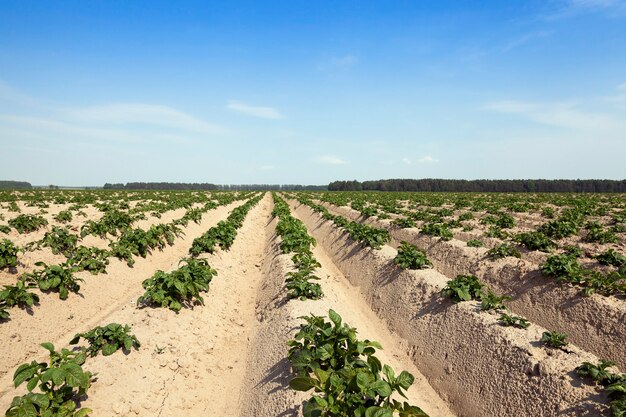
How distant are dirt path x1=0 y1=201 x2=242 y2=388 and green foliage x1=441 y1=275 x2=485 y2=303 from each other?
9.34 meters

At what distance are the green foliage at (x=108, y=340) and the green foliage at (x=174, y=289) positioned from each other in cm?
193

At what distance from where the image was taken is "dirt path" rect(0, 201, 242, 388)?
7.30 m

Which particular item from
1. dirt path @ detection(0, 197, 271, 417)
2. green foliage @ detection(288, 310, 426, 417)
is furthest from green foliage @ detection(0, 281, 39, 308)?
green foliage @ detection(288, 310, 426, 417)

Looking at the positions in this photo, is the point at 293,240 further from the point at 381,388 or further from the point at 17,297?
the point at 381,388

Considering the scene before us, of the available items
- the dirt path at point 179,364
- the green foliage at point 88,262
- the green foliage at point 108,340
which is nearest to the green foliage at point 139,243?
the green foliage at point 88,262

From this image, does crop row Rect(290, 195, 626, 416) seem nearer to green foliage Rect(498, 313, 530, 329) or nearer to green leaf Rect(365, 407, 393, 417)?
green foliage Rect(498, 313, 530, 329)

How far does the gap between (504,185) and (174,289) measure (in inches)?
5721

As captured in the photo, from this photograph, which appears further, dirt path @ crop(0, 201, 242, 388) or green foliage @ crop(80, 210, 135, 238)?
green foliage @ crop(80, 210, 135, 238)

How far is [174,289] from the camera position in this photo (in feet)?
29.1

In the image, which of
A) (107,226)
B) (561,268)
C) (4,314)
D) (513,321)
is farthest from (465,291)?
(107,226)

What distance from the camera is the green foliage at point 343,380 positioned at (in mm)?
4105

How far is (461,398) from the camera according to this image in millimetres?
6602

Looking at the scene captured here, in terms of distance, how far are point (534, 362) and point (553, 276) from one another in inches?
189

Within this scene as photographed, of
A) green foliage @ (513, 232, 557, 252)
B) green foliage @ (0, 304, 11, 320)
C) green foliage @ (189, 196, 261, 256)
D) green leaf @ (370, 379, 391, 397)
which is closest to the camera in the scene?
green leaf @ (370, 379, 391, 397)
